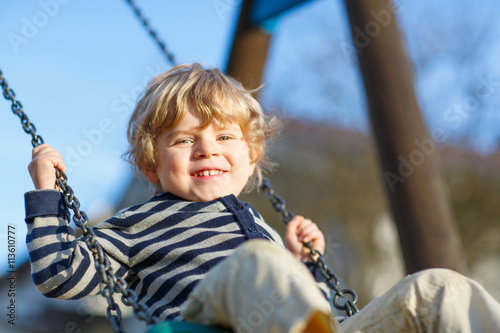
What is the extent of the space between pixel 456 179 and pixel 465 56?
66.0 inches

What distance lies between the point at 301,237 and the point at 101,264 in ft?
2.51

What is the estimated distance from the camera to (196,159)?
5.05 feet

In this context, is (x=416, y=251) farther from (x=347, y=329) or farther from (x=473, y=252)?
(x=473, y=252)

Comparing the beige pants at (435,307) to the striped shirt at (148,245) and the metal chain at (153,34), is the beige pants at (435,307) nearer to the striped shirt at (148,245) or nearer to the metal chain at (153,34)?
the striped shirt at (148,245)

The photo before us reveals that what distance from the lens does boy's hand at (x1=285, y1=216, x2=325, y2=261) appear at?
5.95ft

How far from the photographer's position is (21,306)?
7.19 m

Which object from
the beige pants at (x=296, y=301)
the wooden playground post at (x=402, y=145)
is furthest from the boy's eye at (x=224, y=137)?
the wooden playground post at (x=402, y=145)

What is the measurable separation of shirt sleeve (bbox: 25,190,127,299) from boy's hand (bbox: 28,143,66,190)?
0.04 meters

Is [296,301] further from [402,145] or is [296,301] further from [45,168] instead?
[402,145]

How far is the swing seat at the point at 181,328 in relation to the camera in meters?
0.94

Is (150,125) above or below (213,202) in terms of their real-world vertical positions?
above

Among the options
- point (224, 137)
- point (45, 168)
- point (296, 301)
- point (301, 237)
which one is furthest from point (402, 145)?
point (296, 301)

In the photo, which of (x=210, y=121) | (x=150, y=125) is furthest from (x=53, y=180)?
(x=210, y=121)

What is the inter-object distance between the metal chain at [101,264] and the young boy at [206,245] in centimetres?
4
